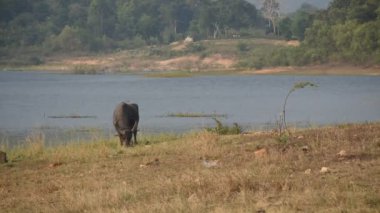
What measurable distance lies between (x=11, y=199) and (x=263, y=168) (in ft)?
12.1

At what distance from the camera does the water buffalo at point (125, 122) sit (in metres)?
18.7

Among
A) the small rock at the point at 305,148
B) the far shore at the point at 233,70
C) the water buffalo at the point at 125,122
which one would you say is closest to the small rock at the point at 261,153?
the small rock at the point at 305,148

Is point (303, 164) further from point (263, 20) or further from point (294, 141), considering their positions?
point (263, 20)

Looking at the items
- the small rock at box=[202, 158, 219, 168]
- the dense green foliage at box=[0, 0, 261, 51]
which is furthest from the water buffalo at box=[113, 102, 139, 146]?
the dense green foliage at box=[0, 0, 261, 51]

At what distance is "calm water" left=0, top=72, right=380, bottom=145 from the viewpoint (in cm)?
3500

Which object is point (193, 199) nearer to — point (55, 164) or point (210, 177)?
point (210, 177)

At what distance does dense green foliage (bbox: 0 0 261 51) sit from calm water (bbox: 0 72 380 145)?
58152 mm

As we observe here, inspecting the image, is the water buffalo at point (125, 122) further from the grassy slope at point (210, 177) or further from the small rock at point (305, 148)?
the small rock at point (305, 148)

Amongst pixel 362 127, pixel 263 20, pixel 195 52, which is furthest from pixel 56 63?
pixel 362 127

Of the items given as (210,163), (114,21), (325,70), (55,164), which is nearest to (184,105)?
(55,164)

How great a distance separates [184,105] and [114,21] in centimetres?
10587

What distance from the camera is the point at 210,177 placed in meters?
10.6

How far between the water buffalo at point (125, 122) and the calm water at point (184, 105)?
10.2 m

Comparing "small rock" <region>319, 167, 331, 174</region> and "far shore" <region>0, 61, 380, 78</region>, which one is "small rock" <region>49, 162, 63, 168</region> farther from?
"far shore" <region>0, 61, 380, 78</region>
